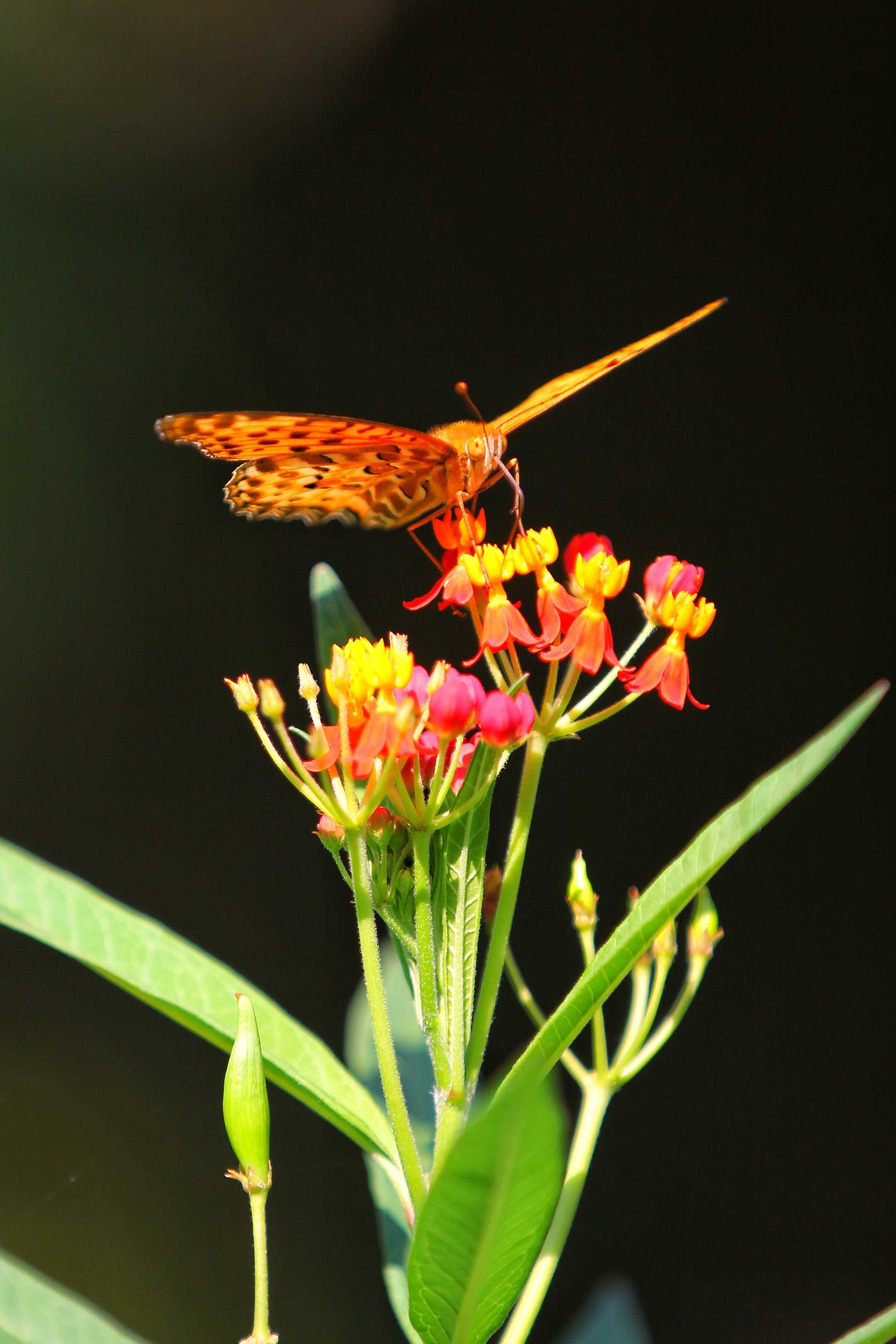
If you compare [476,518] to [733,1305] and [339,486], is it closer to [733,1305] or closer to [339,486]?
[339,486]

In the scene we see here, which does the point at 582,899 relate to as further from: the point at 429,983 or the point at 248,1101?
the point at 248,1101

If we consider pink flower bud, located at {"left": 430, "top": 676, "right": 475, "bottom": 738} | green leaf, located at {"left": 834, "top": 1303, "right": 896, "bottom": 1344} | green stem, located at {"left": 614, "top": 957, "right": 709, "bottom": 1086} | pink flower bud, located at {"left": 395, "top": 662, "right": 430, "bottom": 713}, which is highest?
pink flower bud, located at {"left": 395, "top": 662, "right": 430, "bottom": 713}

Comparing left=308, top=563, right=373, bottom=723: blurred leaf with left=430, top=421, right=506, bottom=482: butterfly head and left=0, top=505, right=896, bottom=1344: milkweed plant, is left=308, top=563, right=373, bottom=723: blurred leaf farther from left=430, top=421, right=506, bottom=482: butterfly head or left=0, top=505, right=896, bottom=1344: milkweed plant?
left=430, top=421, right=506, bottom=482: butterfly head

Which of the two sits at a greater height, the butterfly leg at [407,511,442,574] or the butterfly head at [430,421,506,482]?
the butterfly head at [430,421,506,482]

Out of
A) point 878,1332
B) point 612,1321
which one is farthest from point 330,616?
point 612,1321

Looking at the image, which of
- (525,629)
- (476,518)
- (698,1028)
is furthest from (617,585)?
(698,1028)

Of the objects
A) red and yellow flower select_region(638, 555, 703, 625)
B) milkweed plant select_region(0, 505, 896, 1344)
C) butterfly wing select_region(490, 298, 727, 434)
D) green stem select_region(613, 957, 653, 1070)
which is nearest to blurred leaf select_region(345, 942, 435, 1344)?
milkweed plant select_region(0, 505, 896, 1344)
